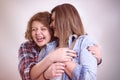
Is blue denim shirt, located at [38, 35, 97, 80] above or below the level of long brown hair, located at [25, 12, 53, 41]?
below

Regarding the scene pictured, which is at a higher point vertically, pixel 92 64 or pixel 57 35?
pixel 57 35

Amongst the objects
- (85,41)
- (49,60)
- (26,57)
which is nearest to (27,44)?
(26,57)

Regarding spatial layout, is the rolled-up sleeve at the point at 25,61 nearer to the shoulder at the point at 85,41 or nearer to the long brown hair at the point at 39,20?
the long brown hair at the point at 39,20

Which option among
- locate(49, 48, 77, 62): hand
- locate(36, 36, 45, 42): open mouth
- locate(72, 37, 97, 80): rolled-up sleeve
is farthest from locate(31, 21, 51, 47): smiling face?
locate(72, 37, 97, 80): rolled-up sleeve

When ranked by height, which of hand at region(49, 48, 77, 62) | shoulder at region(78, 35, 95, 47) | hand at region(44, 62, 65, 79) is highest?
shoulder at region(78, 35, 95, 47)

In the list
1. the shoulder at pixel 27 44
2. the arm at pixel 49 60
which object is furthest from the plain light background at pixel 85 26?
the arm at pixel 49 60

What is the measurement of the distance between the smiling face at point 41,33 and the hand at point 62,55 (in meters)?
0.10

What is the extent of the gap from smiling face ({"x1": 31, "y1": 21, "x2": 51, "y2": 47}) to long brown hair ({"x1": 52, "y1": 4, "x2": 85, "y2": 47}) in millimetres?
71

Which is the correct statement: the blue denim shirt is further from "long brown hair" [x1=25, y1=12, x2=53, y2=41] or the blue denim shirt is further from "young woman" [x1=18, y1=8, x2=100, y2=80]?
"long brown hair" [x1=25, y1=12, x2=53, y2=41]

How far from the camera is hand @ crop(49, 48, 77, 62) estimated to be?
1.35m
